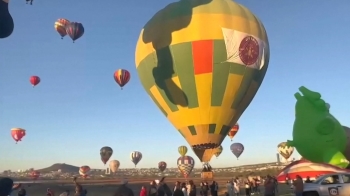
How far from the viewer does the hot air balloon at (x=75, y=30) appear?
1176 inches

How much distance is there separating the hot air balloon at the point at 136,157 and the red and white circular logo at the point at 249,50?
31377 mm

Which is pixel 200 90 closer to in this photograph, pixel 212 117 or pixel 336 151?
pixel 212 117

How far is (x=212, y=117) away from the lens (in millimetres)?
20172

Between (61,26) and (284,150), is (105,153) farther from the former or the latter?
(284,150)

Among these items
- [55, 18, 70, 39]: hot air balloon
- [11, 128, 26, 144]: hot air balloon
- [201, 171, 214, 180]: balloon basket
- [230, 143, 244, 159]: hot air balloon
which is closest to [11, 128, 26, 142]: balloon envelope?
[11, 128, 26, 144]: hot air balloon

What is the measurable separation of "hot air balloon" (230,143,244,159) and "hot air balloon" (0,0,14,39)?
34.2 meters

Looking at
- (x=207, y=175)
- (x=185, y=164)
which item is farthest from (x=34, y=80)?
(x=207, y=175)

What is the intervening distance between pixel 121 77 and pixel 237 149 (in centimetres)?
1658

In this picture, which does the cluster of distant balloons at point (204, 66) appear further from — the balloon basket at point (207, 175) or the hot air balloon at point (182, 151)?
the hot air balloon at point (182, 151)

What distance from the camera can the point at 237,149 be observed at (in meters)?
40.4

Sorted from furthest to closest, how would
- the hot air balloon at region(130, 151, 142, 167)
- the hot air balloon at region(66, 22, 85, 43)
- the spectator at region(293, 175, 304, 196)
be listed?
the hot air balloon at region(130, 151, 142, 167) → the hot air balloon at region(66, 22, 85, 43) → the spectator at region(293, 175, 304, 196)

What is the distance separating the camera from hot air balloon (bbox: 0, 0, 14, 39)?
8039 mm

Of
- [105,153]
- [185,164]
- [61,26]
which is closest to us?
[61,26]

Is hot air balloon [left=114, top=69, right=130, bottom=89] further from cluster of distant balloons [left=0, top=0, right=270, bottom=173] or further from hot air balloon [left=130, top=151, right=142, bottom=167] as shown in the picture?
hot air balloon [left=130, top=151, right=142, bottom=167]
